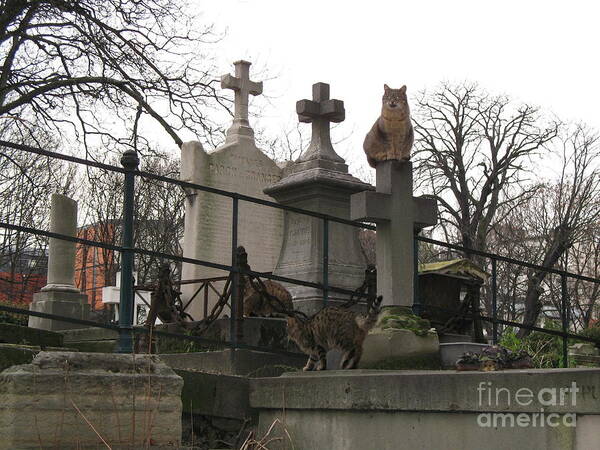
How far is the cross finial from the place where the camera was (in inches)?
452

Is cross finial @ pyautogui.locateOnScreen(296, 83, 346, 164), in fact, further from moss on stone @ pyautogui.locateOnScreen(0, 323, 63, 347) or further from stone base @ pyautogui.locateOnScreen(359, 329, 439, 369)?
stone base @ pyautogui.locateOnScreen(359, 329, 439, 369)

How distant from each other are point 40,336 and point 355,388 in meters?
5.27

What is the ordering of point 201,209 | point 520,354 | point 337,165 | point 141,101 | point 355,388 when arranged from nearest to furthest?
point 355,388, point 520,354, point 337,165, point 201,209, point 141,101

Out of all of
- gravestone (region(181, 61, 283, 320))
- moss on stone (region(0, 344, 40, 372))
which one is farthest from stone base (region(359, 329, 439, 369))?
gravestone (region(181, 61, 283, 320))

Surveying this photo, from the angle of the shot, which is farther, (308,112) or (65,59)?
(65,59)

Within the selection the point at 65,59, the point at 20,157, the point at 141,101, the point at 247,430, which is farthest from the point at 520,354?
the point at 20,157

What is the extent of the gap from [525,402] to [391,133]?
3475 millimetres

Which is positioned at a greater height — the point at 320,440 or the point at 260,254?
the point at 260,254

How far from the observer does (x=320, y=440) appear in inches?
236

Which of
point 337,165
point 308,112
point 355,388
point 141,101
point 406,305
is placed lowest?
point 355,388

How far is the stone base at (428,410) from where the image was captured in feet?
15.1

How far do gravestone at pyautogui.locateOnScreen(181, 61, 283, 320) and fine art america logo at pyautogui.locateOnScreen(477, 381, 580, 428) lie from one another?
26.0ft

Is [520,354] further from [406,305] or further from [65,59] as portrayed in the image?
[65,59]

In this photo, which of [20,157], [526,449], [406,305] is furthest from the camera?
[20,157]
